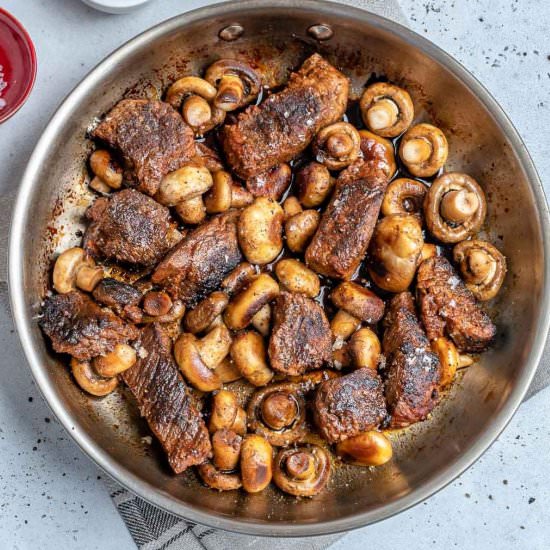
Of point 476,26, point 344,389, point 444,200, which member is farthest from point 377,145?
point 344,389

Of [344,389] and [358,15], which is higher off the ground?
[358,15]

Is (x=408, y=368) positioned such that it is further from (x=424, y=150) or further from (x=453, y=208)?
(x=424, y=150)

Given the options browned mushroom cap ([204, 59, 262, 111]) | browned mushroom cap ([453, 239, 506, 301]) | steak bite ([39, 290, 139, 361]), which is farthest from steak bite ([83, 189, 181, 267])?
browned mushroom cap ([453, 239, 506, 301])

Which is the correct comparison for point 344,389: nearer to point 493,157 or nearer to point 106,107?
point 493,157

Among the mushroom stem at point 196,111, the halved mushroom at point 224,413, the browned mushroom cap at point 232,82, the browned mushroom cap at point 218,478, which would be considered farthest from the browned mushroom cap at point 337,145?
the browned mushroom cap at point 218,478

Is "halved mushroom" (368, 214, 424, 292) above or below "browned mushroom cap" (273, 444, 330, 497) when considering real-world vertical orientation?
→ above

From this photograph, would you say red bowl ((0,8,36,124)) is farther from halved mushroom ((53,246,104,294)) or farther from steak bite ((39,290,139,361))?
steak bite ((39,290,139,361))
